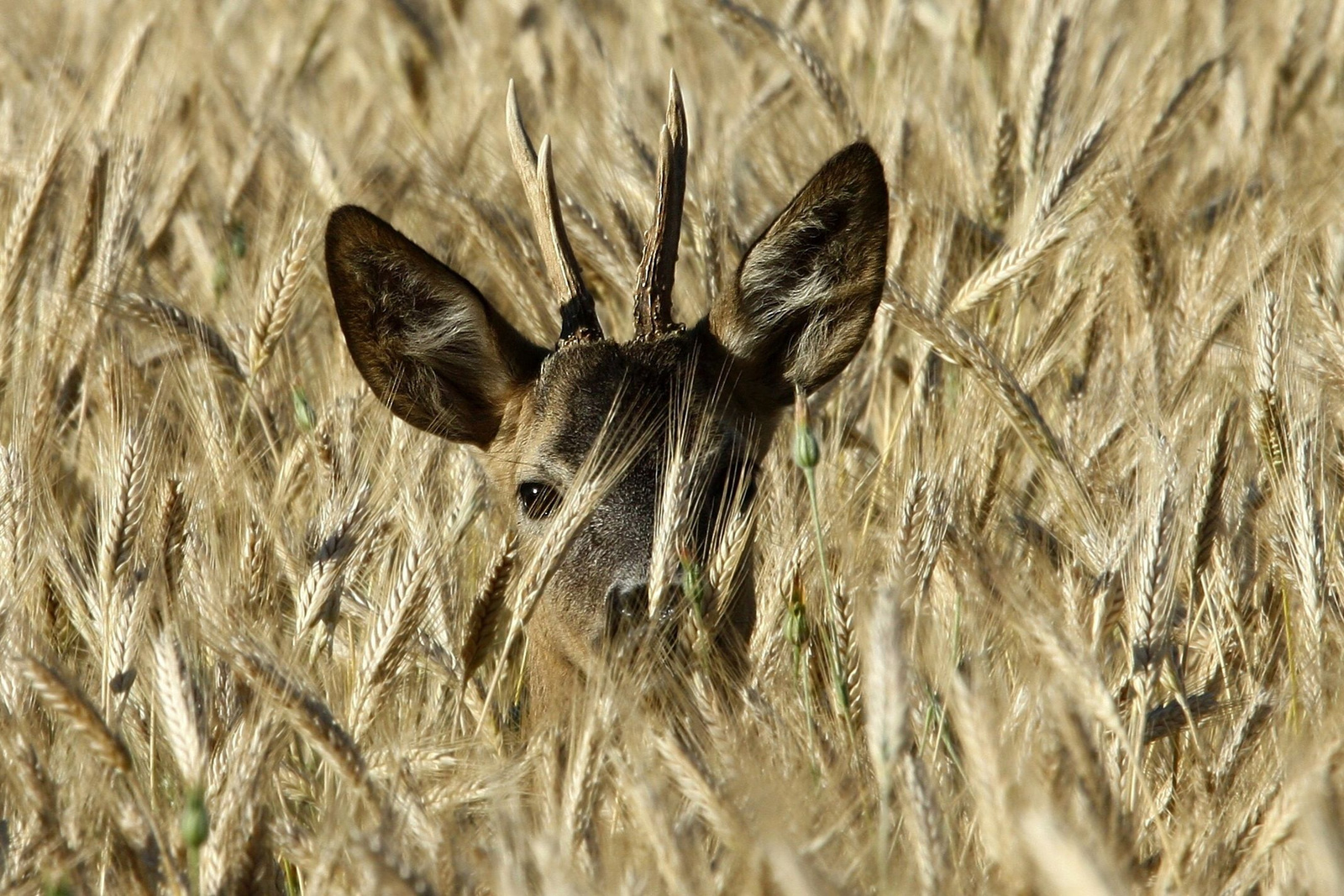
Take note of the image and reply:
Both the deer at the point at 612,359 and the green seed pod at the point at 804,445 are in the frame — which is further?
the deer at the point at 612,359

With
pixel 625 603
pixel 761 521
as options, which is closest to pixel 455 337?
pixel 761 521

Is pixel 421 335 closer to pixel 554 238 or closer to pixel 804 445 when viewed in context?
pixel 554 238

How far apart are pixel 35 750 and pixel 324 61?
24.8 feet

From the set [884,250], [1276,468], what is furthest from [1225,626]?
[884,250]

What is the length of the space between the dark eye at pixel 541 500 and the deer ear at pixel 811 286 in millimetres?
697

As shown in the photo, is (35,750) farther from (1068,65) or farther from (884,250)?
(1068,65)

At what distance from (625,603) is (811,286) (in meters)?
1.27

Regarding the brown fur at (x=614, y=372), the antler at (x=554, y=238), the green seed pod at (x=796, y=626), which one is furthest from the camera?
the antler at (x=554, y=238)

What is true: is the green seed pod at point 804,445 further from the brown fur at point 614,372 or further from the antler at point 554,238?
the antler at point 554,238

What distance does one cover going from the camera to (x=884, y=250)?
15.3 ft

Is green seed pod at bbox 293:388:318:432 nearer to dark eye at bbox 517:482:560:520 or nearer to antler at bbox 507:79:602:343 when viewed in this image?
dark eye at bbox 517:482:560:520

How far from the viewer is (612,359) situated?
4.64 meters

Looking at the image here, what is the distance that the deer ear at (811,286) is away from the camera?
177 inches

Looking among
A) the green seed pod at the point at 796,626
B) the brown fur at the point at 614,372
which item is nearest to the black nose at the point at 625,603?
the brown fur at the point at 614,372
